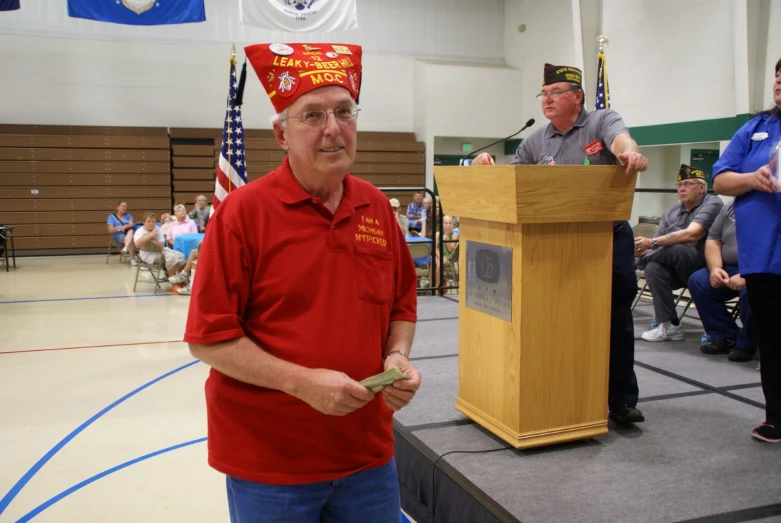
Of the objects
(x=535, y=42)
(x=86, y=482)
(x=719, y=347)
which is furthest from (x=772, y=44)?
(x=86, y=482)

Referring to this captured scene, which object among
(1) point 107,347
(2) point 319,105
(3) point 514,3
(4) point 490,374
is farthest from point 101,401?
(3) point 514,3

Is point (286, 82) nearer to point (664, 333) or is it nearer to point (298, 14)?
point (664, 333)

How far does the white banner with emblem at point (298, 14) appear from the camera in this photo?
368 inches

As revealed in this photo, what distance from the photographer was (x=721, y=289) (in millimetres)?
4441

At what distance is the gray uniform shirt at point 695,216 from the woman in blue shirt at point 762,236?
7.29ft

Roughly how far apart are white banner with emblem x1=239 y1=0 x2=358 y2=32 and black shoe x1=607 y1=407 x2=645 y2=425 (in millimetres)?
8213

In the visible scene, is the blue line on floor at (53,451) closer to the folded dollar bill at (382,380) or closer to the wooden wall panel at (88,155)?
the folded dollar bill at (382,380)

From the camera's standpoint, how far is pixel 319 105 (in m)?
1.27

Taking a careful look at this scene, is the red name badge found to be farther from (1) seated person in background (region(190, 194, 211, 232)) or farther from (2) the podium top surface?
(1) seated person in background (region(190, 194, 211, 232))

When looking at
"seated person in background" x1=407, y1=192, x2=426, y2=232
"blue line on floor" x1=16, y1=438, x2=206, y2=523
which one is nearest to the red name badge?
"blue line on floor" x1=16, y1=438, x2=206, y2=523

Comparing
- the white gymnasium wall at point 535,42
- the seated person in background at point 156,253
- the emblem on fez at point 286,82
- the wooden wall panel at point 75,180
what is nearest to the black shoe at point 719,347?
the emblem on fez at point 286,82

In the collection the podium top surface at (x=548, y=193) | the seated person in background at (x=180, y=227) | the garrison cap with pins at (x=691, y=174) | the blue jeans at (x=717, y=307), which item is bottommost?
the blue jeans at (x=717, y=307)

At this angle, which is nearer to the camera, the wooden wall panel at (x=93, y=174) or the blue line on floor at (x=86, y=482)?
the blue line on floor at (x=86, y=482)

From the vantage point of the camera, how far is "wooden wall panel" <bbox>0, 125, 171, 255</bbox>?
13.3 metres
